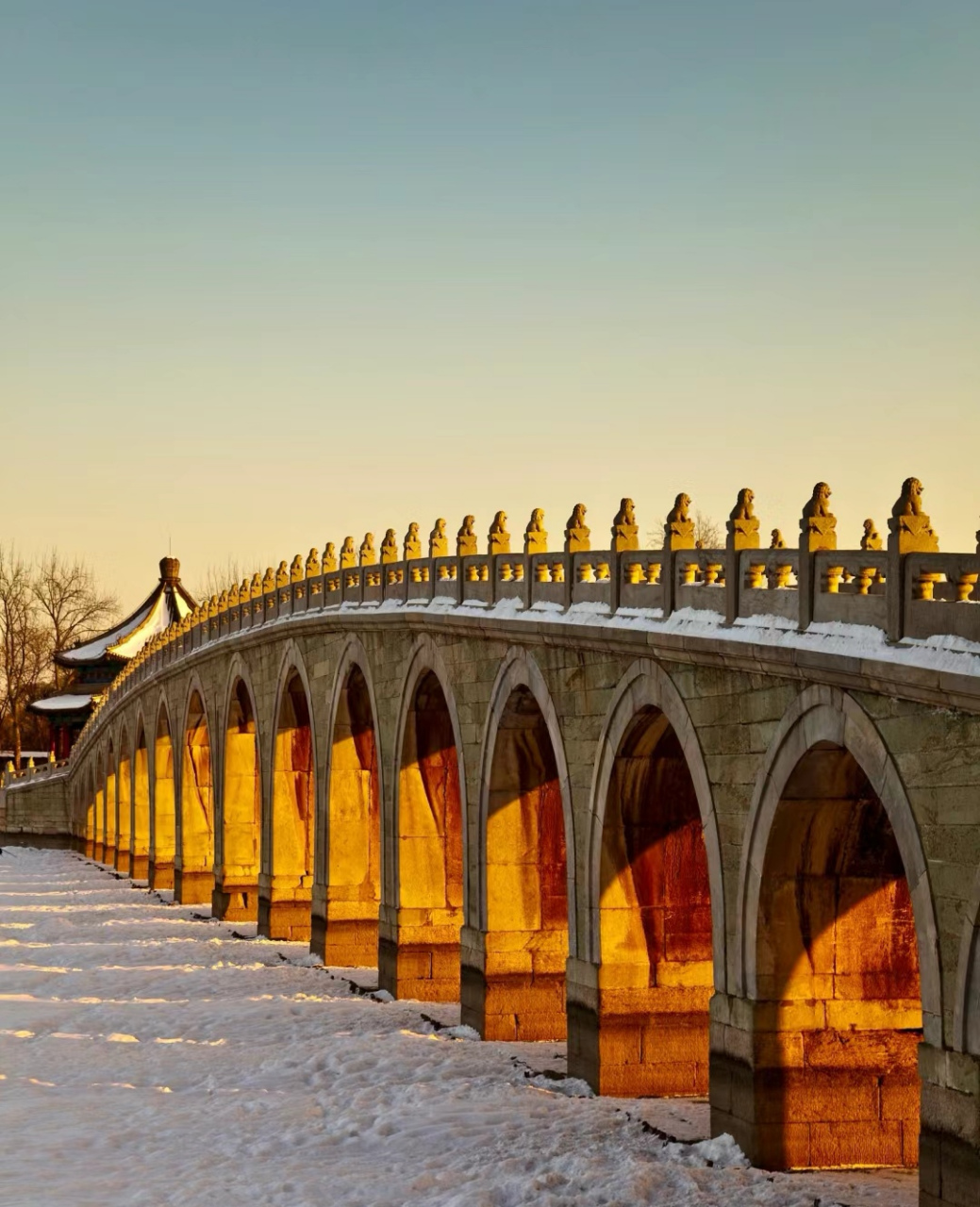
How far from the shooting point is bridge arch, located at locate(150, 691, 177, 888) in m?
50.0

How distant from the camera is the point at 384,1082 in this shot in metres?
19.8

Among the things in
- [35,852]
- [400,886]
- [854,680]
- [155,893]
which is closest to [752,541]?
[854,680]

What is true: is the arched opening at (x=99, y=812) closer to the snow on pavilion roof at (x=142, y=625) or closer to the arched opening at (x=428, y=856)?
the snow on pavilion roof at (x=142, y=625)

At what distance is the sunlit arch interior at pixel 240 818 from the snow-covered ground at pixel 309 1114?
36.6 ft

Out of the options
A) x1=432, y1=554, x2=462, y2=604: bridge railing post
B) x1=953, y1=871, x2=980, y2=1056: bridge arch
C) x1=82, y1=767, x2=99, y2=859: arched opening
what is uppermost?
x1=432, y1=554, x2=462, y2=604: bridge railing post

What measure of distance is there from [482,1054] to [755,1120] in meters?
5.99

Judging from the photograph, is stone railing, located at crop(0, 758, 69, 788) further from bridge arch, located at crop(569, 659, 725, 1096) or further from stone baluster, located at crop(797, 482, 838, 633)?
stone baluster, located at crop(797, 482, 838, 633)

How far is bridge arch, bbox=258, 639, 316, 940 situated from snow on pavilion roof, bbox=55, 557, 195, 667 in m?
44.3

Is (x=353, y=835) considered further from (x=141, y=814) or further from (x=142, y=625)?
(x=142, y=625)

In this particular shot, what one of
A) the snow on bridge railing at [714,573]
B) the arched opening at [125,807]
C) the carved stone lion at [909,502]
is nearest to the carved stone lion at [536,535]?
the snow on bridge railing at [714,573]

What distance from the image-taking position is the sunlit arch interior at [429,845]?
26.3 m

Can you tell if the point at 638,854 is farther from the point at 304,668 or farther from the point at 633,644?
the point at 304,668

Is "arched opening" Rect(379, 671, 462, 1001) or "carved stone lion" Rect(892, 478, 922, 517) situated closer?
"carved stone lion" Rect(892, 478, 922, 517)

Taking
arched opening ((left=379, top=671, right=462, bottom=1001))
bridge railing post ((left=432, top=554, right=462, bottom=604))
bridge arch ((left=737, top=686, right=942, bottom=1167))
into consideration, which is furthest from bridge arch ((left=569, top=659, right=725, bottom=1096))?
arched opening ((left=379, top=671, right=462, bottom=1001))
